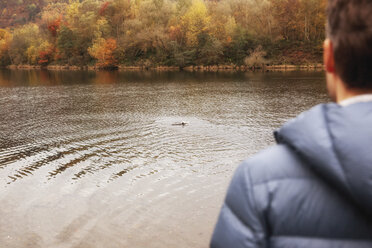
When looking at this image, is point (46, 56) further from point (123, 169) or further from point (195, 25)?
point (123, 169)

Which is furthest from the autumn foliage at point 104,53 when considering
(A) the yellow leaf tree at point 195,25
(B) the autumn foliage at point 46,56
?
(A) the yellow leaf tree at point 195,25

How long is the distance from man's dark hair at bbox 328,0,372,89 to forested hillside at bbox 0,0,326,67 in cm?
6045

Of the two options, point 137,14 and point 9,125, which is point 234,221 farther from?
point 137,14

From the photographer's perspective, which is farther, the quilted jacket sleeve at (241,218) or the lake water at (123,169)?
the lake water at (123,169)

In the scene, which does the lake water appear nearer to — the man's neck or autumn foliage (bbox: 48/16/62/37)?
the man's neck

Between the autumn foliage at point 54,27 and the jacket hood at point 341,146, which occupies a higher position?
the autumn foliage at point 54,27

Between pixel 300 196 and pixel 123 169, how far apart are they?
9918mm

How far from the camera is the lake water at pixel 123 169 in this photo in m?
6.98

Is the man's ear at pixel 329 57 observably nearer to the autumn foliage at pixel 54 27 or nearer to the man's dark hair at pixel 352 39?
the man's dark hair at pixel 352 39

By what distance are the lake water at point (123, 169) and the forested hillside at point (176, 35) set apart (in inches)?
1750

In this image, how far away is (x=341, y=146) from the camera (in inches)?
40.2

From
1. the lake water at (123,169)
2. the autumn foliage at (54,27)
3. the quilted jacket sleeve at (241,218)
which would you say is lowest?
the lake water at (123,169)

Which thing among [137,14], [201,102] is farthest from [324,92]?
[137,14]

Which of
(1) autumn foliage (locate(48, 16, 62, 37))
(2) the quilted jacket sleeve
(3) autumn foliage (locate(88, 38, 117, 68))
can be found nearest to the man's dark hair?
(2) the quilted jacket sleeve
